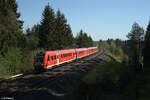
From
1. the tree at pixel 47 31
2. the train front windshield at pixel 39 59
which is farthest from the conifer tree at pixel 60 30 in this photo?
the train front windshield at pixel 39 59

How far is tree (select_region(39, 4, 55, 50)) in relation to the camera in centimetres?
4031

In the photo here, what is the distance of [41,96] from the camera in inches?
427

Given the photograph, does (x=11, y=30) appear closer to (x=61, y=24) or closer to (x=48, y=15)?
(x=48, y=15)

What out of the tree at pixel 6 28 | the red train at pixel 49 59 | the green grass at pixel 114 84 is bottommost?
the green grass at pixel 114 84

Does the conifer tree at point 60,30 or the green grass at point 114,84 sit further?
the conifer tree at point 60,30

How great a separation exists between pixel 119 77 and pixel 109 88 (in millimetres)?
1191

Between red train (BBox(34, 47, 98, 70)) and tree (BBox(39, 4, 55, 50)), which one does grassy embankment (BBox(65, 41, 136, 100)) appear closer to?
red train (BBox(34, 47, 98, 70))

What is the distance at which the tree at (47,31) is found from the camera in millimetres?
40312

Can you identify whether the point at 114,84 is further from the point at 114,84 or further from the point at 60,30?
the point at 60,30

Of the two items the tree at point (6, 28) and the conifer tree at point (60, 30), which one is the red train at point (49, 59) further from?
the conifer tree at point (60, 30)

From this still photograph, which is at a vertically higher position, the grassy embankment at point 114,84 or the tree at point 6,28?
the tree at point 6,28

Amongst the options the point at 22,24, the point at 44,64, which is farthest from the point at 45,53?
the point at 22,24

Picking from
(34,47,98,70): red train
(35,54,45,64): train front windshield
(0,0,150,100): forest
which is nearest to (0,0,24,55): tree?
(0,0,150,100): forest

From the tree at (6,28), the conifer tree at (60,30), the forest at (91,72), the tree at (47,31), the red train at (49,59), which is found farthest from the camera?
the conifer tree at (60,30)
